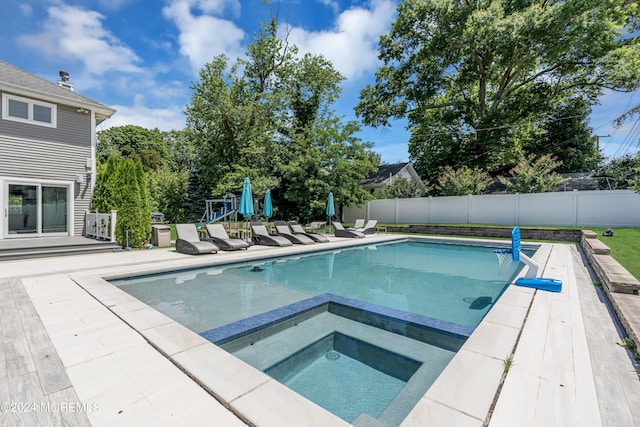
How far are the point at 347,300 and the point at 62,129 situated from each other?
12267 mm

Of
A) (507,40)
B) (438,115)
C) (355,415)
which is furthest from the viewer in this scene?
(438,115)

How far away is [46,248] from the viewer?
27.6ft

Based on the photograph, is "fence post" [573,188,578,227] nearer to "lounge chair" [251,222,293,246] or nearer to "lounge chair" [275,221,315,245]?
"lounge chair" [275,221,315,245]

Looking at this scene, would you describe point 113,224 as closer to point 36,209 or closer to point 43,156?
point 36,209

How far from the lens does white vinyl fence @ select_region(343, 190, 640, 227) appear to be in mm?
13773

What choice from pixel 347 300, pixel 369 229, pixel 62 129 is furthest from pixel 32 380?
pixel 369 229

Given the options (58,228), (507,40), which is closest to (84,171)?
(58,228)

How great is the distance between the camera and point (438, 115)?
2616 cm

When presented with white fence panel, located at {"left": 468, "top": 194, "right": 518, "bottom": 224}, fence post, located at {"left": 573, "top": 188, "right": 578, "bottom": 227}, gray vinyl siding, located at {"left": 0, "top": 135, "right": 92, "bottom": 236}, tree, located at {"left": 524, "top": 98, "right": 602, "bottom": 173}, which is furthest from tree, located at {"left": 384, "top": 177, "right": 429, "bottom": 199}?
gray vinyl siding, located at {"left": 0, "top": 135, "right": 92, "bottom": 236}

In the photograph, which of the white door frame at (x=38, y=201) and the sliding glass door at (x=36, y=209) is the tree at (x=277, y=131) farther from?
the sliding glass door at (x=36, y=209)

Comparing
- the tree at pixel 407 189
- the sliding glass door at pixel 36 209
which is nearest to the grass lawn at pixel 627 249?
the tree at pixel 407 189

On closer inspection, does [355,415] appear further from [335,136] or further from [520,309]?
[335,136]

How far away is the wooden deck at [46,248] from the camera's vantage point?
7873 mm

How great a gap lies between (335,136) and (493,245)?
11405mm
